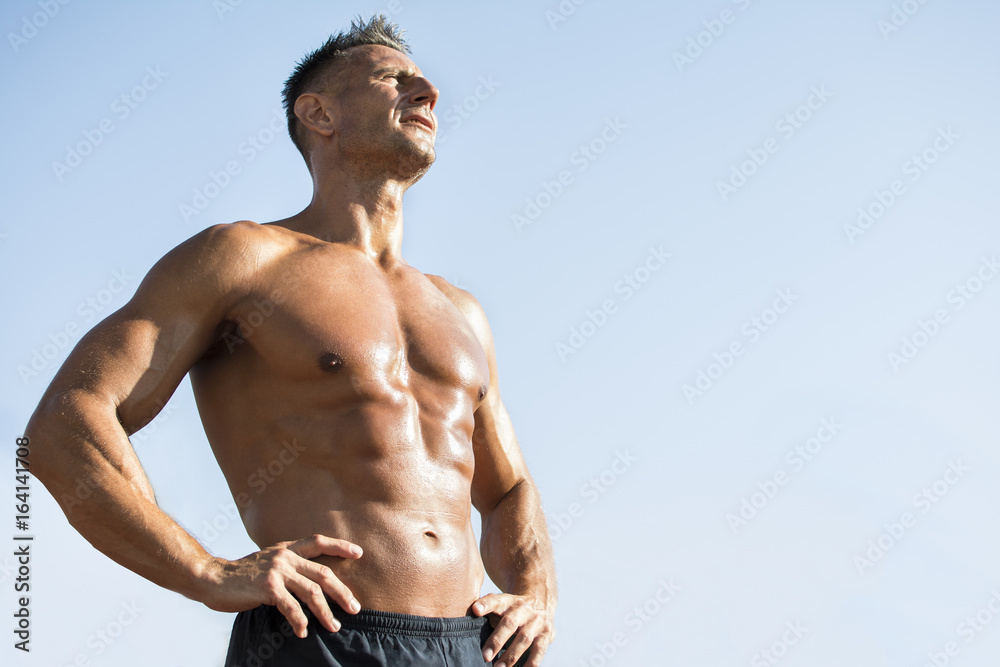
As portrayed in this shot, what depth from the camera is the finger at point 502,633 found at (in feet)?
10.5

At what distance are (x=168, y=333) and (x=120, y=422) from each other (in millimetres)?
320

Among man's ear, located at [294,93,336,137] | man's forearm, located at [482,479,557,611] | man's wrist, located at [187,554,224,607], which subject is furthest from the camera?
man's ear, located at [294,93,336,137]

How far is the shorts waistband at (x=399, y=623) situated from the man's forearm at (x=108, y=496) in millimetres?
459

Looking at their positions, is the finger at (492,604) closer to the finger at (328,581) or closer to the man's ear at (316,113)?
the finger at (328,581)

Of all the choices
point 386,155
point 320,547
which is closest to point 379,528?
point 320,547

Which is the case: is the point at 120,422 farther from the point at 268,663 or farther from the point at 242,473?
the point at 268,663

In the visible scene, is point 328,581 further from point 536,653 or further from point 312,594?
point 536,653

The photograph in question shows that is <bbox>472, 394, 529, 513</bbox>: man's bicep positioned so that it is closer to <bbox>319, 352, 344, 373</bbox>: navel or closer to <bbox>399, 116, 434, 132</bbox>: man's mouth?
<bbox>319, 352, 344, 373</bbox>: navel

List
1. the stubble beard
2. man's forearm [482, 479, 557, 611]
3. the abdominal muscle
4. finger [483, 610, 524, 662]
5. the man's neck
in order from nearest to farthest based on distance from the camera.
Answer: the abdominal muscle
finger [483, 610, 524, 662]
man's forearm [482, 479, 557, 611]
the man's neck
the stubble beard

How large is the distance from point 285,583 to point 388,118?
2.12 m

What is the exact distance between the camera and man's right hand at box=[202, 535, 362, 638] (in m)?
2.66

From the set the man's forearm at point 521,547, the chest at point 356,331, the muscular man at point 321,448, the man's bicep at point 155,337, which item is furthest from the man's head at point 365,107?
the man's forearm at point 521,547

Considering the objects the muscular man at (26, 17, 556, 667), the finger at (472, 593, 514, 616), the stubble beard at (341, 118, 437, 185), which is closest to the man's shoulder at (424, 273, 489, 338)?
the muscular man at (26, 17, 556, 667)

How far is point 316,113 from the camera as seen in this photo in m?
4.38
